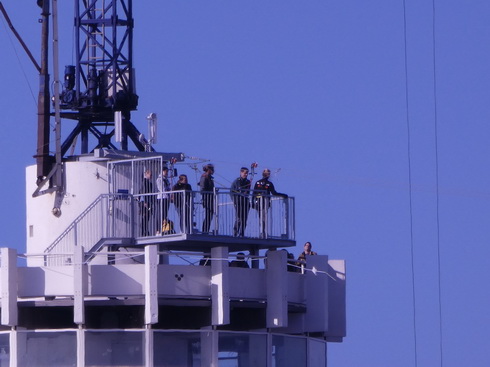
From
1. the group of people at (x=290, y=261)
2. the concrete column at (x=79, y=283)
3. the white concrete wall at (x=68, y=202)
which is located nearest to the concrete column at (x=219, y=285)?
the group of people at (x=290, y=261)

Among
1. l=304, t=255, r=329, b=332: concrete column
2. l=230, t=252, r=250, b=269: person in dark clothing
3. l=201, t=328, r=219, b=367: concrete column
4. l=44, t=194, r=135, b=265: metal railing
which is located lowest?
l=201, t=328, r=219, b=367: concrete column

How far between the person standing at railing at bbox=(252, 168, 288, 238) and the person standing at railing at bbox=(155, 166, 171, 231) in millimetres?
3115

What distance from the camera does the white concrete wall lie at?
243ft

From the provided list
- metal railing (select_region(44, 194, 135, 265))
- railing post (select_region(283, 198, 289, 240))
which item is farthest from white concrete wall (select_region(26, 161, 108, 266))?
railing post (select_region(283, 198, 289, 240))

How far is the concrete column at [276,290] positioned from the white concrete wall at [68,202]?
6.61m

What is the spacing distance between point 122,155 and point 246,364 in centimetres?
896

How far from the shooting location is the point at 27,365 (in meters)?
71.4

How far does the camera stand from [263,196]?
7175 cm

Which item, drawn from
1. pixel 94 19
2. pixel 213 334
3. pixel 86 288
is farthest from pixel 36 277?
pixel 94 19

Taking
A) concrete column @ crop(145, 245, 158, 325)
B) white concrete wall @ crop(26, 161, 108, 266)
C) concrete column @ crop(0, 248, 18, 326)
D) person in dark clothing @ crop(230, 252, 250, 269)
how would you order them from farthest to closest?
white concrete wall @ crop(26, 161, 108, 266), person in dark clothing @ crop(230, 252, 250, 269), concrete column @ crop(0, 248, 18, 326), concrete column @ crop(145, 245, 158, 325)

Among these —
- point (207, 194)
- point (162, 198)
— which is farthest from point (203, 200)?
point (162, 198)

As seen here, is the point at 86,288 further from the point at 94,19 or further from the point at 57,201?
the point at 94,19

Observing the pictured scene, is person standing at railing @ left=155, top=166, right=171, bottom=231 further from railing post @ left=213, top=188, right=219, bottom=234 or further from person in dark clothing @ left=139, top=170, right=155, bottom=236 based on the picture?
railing post @ left=213, top=188, right=219, bottom=234

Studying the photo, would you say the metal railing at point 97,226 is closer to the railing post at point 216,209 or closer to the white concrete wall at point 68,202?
the white concrete wall at point 68,202
